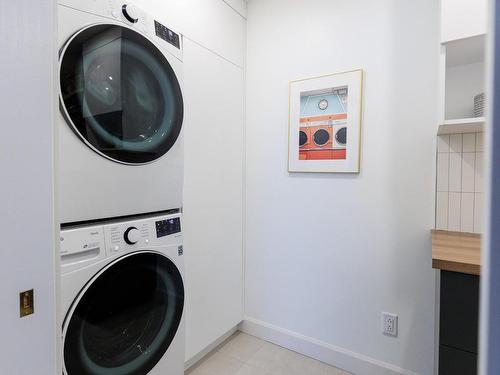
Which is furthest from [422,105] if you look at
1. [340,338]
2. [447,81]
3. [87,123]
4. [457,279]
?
[87,123]

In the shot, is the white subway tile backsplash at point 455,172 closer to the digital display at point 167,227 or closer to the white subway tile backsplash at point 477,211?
the white subway tile backsplash at point 477,211

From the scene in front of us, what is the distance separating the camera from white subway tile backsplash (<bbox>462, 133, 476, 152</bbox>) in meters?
1.45

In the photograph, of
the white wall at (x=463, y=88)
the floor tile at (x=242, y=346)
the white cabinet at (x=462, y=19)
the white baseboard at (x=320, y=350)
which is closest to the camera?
the white cabinet at (x=462, y=19)

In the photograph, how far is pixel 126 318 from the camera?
1081mm

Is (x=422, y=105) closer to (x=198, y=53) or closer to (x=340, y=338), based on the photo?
(x=198, y=53)

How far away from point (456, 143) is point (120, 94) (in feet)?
5.29

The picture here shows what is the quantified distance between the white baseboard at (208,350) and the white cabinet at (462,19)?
6.92 ft

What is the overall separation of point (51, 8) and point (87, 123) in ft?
1.12

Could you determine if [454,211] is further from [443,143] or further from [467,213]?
[443,143]

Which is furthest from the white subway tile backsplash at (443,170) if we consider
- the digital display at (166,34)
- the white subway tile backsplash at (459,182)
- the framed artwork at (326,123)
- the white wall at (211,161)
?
the digital display at (166,34)

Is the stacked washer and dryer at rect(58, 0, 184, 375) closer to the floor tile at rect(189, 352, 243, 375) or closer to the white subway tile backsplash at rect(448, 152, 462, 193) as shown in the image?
the floor tile at rect(189, 352, 243, 375)

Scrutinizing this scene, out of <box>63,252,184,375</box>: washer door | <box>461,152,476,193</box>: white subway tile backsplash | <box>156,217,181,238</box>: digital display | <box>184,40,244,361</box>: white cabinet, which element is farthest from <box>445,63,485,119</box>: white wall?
<box>63,252,184,375</box>: washer door

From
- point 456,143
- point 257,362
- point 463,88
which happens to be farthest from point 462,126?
point 257,362

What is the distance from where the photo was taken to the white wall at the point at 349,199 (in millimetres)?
1553
